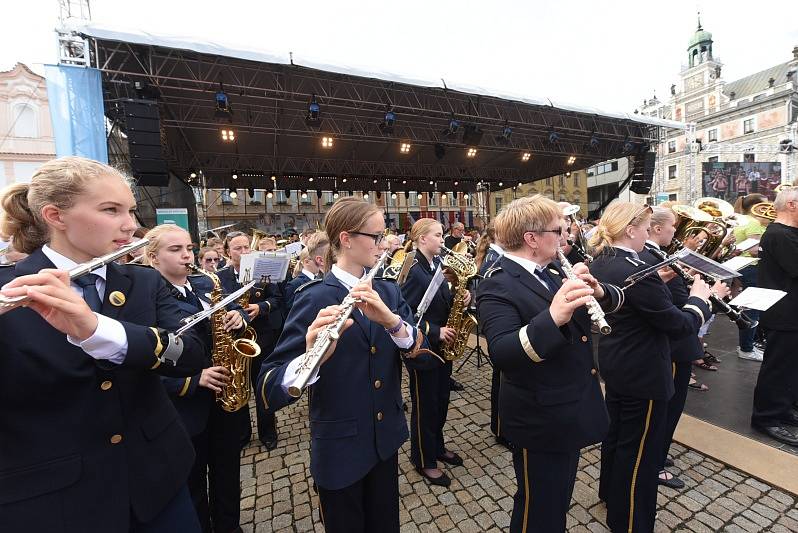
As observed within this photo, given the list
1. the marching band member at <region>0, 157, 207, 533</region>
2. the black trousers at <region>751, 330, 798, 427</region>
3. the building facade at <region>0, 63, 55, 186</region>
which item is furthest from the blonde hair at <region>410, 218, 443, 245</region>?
the building facade at <region>0, 63, 55, 186</region>

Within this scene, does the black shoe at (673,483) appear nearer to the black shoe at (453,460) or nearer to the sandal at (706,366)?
the black shoe at (453,460)

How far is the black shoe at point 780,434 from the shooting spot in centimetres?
399

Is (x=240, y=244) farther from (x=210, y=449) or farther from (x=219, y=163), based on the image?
(x=219, y=163)

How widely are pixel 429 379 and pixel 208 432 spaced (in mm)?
2109

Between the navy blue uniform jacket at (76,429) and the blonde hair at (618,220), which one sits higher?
the blonde hair at (618,220)

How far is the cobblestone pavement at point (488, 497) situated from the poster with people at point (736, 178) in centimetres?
3226

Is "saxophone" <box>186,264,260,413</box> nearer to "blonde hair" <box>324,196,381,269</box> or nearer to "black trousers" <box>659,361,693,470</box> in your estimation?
"blonde hair" <box>324,196,381,269</box>

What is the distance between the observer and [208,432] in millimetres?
3061

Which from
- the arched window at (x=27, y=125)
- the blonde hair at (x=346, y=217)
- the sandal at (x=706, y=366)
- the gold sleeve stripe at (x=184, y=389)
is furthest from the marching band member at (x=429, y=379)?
the arched window at (x=27, y=125)

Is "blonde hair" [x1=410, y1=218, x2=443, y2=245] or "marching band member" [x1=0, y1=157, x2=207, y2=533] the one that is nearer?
"marching band member" [x1=0, y1=157, x2=207, y2=533]

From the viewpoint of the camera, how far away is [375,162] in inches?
945

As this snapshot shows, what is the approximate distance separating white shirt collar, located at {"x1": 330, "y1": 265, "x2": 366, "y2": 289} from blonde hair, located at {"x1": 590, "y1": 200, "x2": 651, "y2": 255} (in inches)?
86.8

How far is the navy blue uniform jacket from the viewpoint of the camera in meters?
1.36

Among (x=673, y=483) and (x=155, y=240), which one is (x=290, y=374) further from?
(x=673, y=483)
